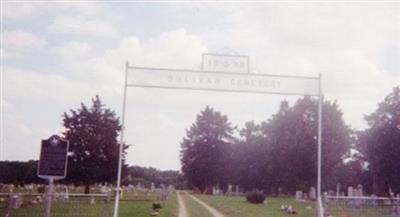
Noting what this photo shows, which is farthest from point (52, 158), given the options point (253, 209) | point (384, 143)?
point (384, 143)

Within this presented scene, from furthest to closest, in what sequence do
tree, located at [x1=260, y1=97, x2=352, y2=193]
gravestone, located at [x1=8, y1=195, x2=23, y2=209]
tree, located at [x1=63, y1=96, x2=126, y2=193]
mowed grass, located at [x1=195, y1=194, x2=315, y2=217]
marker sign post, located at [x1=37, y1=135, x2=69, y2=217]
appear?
tree, located at [x1=260, y1=97, x2=352, y2=193]
tree, located at [x1=63, y1=96, x2=126, y2=193]
mowed grass, located at [x1=195, y1=194, x2=315, y2=217]
gravestone, located at [x1=8, y1=195, x2=23, y2=209]
marker sign post, located at [x1=37, y1=135, x2=69, y2=217]

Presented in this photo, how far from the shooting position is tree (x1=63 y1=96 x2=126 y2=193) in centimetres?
4684

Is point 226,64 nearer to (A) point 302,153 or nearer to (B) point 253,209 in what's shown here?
(B) point 253,209

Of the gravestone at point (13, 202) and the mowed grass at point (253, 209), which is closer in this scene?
the gravestone at point (13, 202)

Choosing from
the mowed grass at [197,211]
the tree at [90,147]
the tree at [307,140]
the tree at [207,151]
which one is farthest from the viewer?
the tree at [207,151]

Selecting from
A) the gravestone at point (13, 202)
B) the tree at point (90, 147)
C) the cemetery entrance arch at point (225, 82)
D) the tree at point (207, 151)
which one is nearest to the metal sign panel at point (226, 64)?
the cemetery entrance arch at point (225, 82)

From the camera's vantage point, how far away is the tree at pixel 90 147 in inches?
1844

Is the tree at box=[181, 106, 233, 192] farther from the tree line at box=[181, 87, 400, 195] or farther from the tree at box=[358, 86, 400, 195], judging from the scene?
the tree at box=[358, 86, 400, 195]

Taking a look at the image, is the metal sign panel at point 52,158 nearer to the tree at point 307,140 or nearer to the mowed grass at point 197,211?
the mowed grass at point 197,211

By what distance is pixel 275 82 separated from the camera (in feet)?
49.7

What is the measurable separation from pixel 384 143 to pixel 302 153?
Answer: 8322 mm

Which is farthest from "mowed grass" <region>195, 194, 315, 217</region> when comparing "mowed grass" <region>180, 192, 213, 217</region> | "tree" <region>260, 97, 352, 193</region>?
"tree" <region>260, 97, 352, 193</region>

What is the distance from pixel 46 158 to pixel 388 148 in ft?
141

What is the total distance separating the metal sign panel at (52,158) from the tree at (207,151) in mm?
64638
